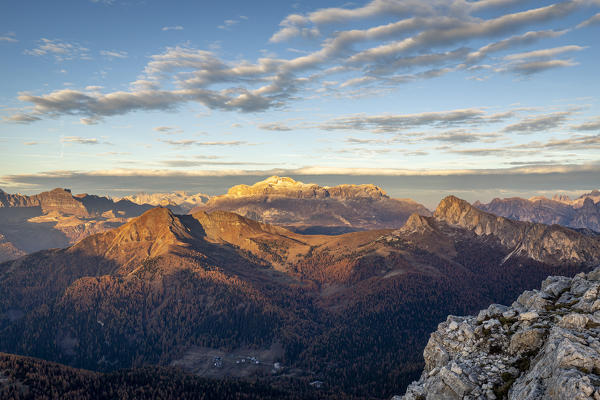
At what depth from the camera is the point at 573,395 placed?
40.1 m

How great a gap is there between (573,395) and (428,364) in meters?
37.8

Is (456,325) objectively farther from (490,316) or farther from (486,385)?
(486,385)

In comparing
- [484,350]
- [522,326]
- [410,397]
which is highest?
[522,326]

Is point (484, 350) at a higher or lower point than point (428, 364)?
higher

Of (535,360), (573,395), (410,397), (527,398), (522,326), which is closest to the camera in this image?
(573,395)

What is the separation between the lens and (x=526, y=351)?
5672 centimetres

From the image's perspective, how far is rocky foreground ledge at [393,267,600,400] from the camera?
43.9 metres

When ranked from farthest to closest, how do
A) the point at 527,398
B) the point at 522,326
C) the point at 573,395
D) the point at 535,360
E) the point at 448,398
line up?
the point at 522,326
the point at 448,398
the point at 535,360
the point at 527,398
the point at 573,395

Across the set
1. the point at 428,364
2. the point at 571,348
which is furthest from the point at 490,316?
the point at 571,348

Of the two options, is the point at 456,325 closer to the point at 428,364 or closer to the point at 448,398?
the point at 428,364

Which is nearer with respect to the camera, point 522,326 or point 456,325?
point 522,326

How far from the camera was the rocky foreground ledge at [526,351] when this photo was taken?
1727 inches

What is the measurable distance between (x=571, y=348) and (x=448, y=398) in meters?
18.6

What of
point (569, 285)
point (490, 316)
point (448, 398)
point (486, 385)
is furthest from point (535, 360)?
point (569, 285)
